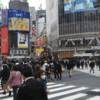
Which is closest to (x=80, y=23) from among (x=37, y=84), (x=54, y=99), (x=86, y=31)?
(x=86, y=31)

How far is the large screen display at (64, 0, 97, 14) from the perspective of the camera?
63.5m

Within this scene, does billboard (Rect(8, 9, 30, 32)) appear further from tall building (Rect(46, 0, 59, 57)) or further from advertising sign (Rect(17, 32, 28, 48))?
tall building (Rect(46, 0, 59, 57))

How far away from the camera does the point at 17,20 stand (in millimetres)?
93562

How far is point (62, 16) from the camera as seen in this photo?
67.5 meters

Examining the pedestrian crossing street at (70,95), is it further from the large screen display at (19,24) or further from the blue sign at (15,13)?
the blue sign at (15,13)

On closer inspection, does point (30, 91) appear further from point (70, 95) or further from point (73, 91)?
point (73, 91)

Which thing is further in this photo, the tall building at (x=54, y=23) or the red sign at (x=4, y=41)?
the red sign at (x=4, y=41)

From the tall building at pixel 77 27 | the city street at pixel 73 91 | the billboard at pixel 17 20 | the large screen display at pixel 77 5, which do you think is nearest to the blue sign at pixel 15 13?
the billboard at pixel 17 20

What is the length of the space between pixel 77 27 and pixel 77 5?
663 centimetres

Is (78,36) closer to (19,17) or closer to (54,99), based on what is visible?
(19,17)

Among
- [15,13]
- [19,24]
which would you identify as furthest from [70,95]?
[15,13]

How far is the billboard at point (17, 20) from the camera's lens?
93.8 m

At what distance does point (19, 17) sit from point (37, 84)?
92.5 meters

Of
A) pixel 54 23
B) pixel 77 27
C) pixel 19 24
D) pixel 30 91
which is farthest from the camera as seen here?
pixel 19 24
